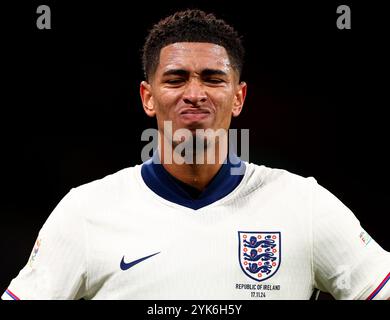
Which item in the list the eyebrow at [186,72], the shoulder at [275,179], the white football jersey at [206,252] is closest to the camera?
the white football jersey at [206,252]

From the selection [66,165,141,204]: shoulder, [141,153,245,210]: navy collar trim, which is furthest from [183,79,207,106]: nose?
[66,165,141,204]: shoulder

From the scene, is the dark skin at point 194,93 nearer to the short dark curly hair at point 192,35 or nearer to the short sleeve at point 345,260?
the short dark curly hair at point 192,35

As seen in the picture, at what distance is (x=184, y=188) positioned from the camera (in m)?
2.85

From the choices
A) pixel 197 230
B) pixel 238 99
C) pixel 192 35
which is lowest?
pixel 197 230

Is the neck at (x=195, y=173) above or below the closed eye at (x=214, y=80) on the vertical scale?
below

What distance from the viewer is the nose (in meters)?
2.69

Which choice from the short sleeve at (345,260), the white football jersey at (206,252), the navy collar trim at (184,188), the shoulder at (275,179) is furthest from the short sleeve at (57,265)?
the short sleeve at (345,260)

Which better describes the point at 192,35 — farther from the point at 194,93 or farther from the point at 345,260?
the point at 345,260

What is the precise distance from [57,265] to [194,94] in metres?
0.80

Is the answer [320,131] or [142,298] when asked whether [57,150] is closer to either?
[320,131]

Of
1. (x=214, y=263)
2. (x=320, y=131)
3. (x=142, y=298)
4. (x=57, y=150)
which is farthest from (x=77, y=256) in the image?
(x=320, y=131)

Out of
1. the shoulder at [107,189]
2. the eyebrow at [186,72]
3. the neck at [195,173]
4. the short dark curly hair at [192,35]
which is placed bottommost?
the shoulder at [107,189]

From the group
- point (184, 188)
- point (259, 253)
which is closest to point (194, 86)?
point (184, 188)

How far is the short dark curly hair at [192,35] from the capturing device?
9.50ft
